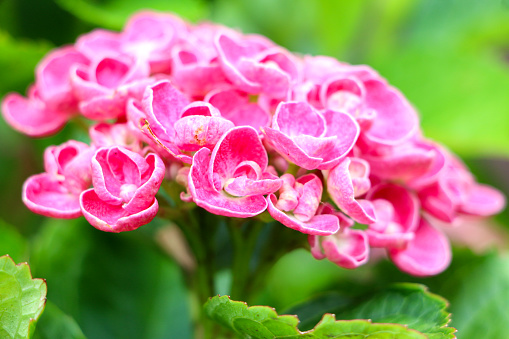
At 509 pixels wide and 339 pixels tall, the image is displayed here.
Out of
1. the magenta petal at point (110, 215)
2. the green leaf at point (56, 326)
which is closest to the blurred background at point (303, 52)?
the green leaf at point (56, 326)

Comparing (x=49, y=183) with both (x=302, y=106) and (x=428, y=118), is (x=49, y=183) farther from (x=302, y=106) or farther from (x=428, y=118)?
(x=428, y=118)

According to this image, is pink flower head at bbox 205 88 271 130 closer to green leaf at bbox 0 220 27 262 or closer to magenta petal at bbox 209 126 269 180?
magenta petal at bbox 209 126 269 180

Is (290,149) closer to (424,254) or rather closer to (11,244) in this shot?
(424,254)

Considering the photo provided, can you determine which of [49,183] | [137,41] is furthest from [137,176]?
[137,41]

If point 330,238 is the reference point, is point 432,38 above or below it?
below

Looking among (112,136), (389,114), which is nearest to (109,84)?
(112,136)

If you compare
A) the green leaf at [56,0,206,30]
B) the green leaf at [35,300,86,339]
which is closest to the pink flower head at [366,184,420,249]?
the green leaf at [35,300,86,339]

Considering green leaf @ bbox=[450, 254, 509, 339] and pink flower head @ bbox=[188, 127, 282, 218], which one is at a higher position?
pink flower head @ bbox=[188, 127, 282, 218]
